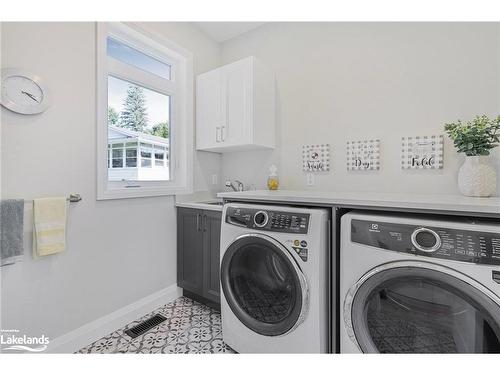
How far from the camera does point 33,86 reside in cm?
139

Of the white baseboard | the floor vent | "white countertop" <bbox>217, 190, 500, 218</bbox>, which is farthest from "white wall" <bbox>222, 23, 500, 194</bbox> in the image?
the floor vent

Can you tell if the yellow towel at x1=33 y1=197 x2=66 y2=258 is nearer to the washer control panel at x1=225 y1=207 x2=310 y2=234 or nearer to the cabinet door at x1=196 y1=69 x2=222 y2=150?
the washer control panel at x1=225 y1=207 x2=310 y2=234

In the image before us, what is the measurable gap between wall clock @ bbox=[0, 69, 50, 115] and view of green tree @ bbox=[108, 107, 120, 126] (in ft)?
1.46

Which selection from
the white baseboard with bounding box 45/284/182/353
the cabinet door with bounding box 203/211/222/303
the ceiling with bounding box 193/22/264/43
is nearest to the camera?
the white baseboard with bounding box 45/284/182/353

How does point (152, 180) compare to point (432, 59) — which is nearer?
point (432, 59)

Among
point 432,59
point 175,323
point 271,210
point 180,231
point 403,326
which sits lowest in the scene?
point 175,323

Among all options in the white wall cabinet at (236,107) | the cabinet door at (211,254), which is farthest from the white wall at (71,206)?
the white wall cabinet at (236,107)

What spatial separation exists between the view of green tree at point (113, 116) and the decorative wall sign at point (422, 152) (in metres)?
2.19

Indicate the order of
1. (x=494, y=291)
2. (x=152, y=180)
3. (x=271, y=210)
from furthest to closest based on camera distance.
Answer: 1. (x=152, y=180)
2. (x=271, y=210)
3. (x=494, y=291)

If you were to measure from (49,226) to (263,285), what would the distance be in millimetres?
1308

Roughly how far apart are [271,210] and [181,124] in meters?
1.50

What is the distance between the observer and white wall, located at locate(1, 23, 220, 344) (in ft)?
4.43
